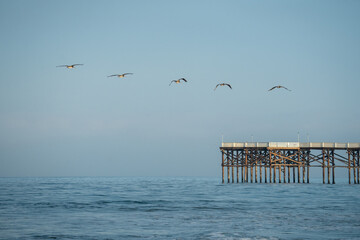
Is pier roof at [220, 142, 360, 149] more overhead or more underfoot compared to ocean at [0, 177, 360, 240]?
more overhead

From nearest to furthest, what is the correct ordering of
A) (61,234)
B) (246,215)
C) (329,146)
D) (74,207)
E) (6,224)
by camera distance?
(61,234) → (6,224) → (246,215) → (74,207) → (329,146)

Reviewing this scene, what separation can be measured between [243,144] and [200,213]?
1428 inches

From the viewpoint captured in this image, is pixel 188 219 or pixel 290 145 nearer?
pixel 188 219

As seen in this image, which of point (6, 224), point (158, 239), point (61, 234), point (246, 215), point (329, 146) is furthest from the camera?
point (329, 146)

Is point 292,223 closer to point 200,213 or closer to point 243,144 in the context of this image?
point 200,213

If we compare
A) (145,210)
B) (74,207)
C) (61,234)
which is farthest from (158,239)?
(74,207)

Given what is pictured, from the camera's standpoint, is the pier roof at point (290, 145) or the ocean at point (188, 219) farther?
the pier roof at point (290, 145)

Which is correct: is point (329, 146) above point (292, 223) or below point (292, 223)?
above

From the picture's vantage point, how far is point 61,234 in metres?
33.8

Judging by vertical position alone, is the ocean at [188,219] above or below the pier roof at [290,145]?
below

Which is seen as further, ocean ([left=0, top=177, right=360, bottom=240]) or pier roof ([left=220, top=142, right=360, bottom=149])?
pier roof ([left=220, top=142, right=360, bottom=149])

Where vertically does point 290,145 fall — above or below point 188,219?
above

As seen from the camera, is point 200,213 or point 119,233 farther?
point 200,213

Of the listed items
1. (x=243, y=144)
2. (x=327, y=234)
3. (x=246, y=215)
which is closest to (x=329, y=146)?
(x=243, y=144)
